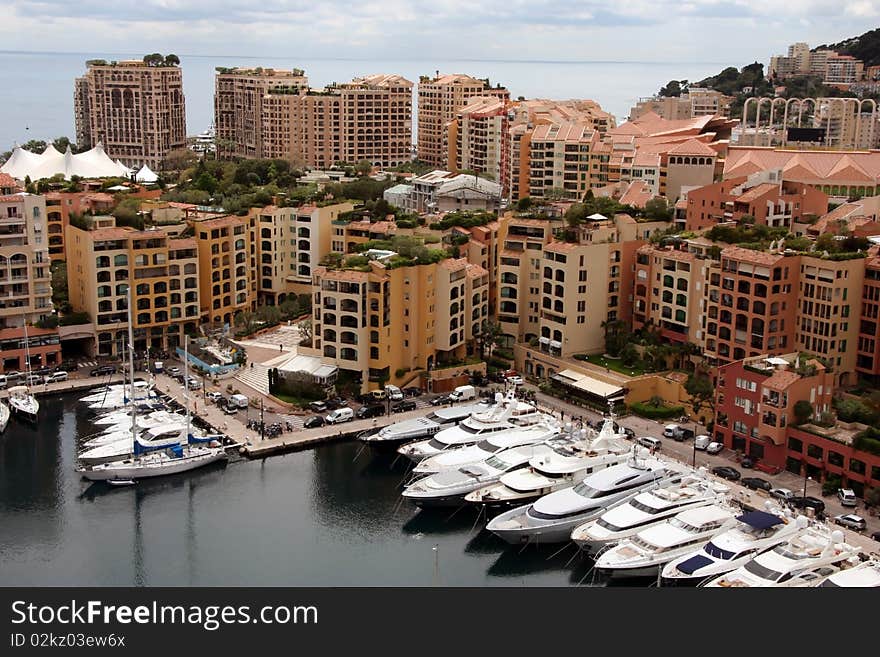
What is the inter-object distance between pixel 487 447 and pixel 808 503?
8353 millimetres

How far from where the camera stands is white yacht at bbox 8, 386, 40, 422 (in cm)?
3316

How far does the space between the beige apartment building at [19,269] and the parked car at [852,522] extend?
86.4 feet

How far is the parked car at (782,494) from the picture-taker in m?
26.2

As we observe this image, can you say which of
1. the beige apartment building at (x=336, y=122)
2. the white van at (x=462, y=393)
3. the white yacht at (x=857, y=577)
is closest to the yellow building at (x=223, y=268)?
the white van at (x=462, y=393)

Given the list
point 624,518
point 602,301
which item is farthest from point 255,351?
point 624,518

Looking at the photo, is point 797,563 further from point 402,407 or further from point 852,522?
point 402,407

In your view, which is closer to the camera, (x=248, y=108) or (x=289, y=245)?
(x=289, y=245)

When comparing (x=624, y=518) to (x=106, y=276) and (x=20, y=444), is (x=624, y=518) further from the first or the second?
(x=106, y=276)

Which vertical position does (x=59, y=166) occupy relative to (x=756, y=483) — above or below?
above

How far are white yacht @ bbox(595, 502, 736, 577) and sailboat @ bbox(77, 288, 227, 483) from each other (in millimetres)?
11685

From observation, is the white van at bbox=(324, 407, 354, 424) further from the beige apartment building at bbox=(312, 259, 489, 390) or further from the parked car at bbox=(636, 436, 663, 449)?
the parked car at bbox=(636, 436, 663, 449)

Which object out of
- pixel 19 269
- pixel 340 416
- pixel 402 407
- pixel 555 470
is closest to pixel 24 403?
pixel 19 269

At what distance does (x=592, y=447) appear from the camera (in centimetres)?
2834

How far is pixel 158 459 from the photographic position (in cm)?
2964
